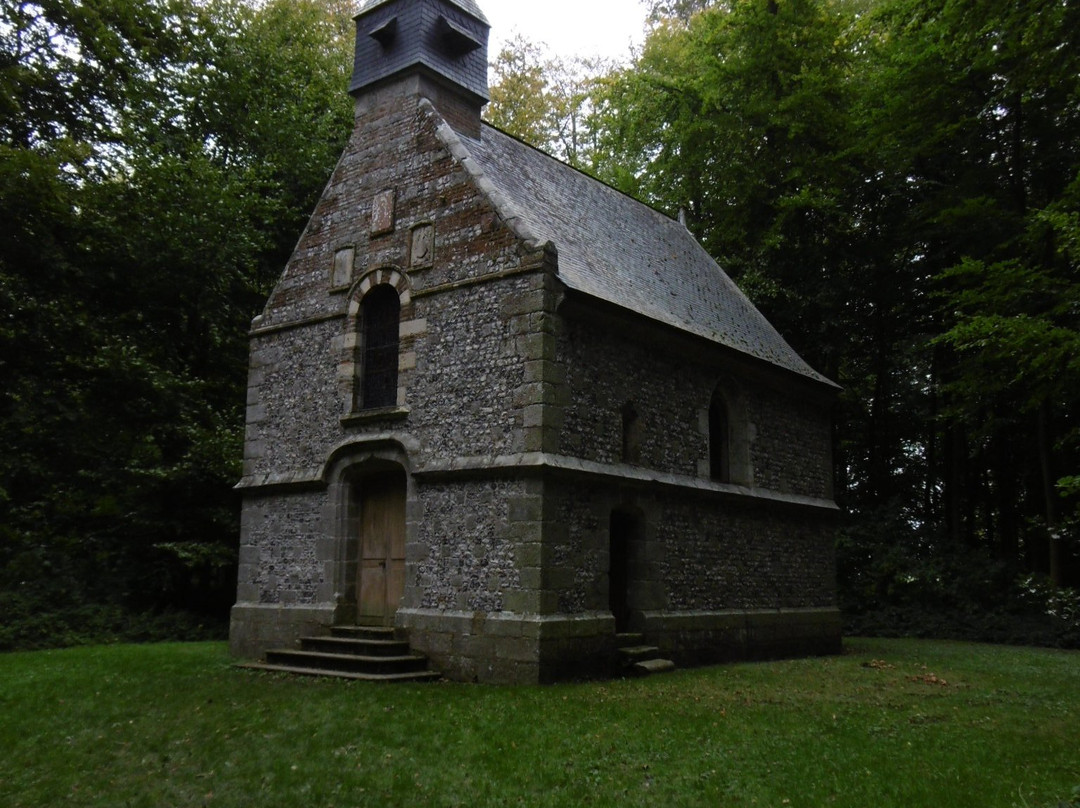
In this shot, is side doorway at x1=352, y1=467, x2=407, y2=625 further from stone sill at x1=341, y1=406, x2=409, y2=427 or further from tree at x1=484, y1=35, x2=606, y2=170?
tree at x1=484, y1=35, x2=606, y2=170

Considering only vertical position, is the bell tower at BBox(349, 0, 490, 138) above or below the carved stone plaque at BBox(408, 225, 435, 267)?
above

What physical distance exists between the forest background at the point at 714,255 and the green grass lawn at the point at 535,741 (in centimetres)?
660

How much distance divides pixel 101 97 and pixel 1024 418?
2249 centimetres

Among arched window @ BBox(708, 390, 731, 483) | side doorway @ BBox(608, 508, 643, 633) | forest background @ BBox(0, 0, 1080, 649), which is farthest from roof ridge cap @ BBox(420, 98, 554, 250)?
forest background @ BBox(0, 0, 1080, 649)

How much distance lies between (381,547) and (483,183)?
5624 millimetres

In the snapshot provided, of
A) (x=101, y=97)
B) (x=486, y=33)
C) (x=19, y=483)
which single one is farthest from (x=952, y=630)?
(x=101, y=97)

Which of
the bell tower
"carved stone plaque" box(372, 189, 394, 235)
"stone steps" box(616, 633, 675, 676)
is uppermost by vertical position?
the bell tower

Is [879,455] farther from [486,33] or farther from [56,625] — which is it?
[56,625]

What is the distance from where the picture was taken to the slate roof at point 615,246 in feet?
46.6

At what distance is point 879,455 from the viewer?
2623cm

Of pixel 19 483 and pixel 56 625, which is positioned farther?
pixel 19 483

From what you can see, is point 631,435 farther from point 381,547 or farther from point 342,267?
point 342,267

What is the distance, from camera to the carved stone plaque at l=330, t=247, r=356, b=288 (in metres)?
15.2

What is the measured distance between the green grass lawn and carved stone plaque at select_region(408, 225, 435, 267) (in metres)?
6.11
